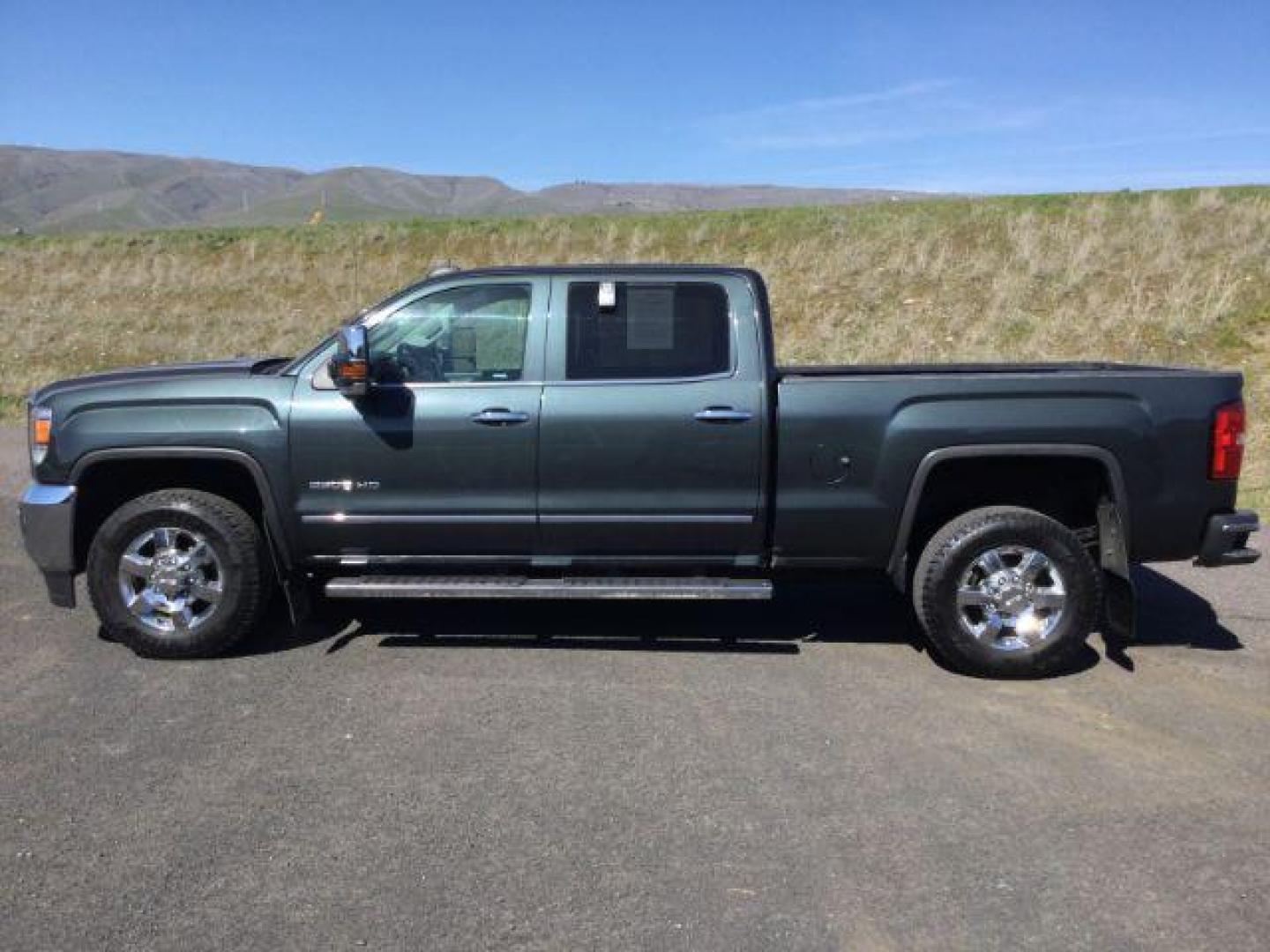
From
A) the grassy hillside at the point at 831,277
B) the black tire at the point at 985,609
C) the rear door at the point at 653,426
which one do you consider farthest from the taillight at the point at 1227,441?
the grassy hillside at the point at 831,277

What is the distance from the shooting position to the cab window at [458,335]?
5.41 m

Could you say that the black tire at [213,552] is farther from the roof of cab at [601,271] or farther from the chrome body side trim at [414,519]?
the roof of cab at [601,271]

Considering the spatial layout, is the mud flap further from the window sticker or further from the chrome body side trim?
the chrome body side trim

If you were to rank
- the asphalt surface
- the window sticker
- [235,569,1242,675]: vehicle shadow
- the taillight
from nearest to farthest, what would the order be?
1. the asphalt surface
2. the taillight
3. the window sticker
4. [235,569,1242,675]: vehicle shadow

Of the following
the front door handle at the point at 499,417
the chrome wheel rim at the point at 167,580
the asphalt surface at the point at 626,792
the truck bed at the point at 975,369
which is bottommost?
the asphalt surface at the point at 626,792

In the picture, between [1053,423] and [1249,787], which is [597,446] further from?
[1249,787]

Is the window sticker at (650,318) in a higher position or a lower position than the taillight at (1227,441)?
higher

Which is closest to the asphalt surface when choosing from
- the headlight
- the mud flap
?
the mud flap

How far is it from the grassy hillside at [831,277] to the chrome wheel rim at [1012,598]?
5405 millimetres

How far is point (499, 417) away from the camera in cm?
525

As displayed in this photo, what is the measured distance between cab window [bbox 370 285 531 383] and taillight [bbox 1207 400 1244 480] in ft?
10.8

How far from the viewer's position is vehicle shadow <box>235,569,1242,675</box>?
225 inches

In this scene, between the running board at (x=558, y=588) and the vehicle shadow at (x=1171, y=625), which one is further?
the vehicle shadow at (x=1171, y=625)

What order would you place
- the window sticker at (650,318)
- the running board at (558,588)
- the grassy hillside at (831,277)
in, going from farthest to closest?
the grassy hillside at (831,277) < the window sticker at (650,318) < the running board at (558,588)
